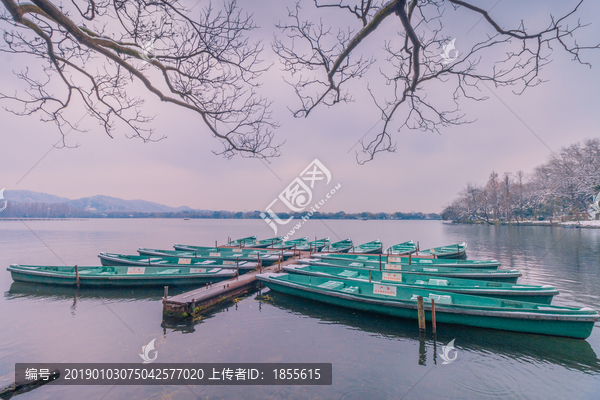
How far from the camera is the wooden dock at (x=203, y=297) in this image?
988 centimetres

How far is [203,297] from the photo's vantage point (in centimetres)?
1066

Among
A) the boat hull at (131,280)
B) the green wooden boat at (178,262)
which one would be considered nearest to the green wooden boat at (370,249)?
the green wooden boat at (178,262)

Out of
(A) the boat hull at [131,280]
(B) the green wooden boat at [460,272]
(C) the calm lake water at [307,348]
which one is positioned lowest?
(C) the calm lake water at [307,348]

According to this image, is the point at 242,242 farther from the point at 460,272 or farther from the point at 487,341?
the point at 487,341

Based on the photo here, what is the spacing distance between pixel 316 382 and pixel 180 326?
5387 millimetres

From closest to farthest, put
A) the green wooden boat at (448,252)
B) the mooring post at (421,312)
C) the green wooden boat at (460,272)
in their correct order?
the mooring post at (421,312) → the green wooden boat at (460,272) → the green wooden boat at (448,252)

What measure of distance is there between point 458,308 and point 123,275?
14850 mm

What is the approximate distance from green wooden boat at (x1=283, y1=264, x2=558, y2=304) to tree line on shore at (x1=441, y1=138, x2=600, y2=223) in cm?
3415

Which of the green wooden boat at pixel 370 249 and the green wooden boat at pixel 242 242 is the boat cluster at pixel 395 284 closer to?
the green wooden boat at pixel 370 249

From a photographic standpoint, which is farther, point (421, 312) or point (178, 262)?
point (178, 262)

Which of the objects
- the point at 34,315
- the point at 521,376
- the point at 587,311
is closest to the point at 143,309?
the point at 34,315

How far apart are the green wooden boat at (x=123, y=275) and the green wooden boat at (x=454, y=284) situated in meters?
3.99

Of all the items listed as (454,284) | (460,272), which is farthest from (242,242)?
(454,284)

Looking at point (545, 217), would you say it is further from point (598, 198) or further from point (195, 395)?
point (195, 395)
